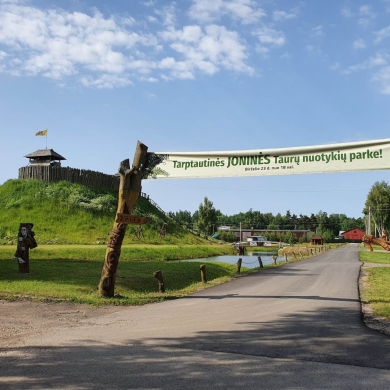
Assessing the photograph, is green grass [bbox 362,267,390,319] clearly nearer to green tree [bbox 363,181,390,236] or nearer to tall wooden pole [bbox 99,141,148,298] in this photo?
tall wooden pole [bbox 99,141,148,298]

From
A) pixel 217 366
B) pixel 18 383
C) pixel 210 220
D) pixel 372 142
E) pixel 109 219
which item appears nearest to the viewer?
pixel 18 383

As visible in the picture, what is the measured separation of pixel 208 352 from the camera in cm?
679

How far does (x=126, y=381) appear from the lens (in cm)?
538

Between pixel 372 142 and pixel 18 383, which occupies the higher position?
pixel 372 142

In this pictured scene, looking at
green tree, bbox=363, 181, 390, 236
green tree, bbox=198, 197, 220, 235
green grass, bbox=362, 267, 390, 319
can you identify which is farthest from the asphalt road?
green tree, bbox=198, 197, 220, 235

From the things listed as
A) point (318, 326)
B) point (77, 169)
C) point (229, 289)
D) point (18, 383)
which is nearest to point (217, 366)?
point (18, 383)

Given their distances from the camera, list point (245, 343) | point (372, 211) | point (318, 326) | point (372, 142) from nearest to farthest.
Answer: point (245, 343) → point (318, 326) → point (372, 142) → point (372, 211)

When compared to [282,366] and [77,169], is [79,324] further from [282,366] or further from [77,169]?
[77,169]

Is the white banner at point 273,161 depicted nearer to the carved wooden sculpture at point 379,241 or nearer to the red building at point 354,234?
the carved wooden sculpture at point 379,241

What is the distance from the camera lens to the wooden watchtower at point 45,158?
65062mm

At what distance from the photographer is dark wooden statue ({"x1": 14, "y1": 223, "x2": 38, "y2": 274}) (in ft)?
62.2

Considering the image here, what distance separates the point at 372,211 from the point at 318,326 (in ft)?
326

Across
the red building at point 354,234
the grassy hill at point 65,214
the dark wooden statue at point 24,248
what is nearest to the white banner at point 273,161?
the dark wooden statue at point 24,248

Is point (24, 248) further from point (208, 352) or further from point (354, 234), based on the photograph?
point (354, 234)
